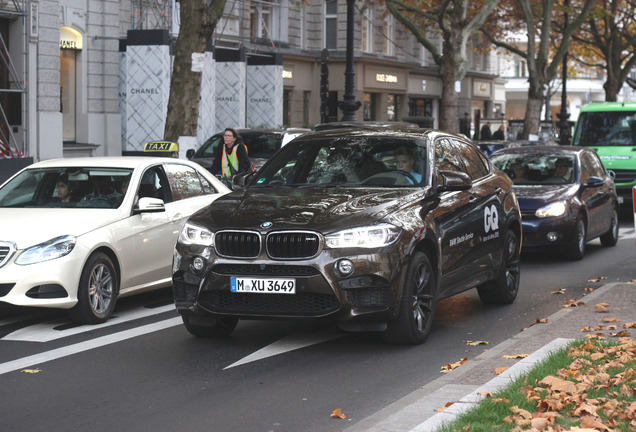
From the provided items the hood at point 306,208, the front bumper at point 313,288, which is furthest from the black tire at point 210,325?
the hood at point 306,208

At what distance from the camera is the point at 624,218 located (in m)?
24.1

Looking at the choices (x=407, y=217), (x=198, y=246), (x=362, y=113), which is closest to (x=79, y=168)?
(x=198, y=246)

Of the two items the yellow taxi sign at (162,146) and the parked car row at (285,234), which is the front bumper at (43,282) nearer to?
the parked car row at (285,234)

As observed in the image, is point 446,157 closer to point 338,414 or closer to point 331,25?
point 338,414

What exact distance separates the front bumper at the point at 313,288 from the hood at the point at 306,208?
26 cm

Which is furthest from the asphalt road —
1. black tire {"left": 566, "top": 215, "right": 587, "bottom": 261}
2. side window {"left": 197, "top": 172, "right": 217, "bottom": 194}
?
black tire {"left": 566, "top": 215, "right": 587, "bottom": 261}

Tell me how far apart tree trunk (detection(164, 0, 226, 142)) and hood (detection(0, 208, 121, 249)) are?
9907 mm

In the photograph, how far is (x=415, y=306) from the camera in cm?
866

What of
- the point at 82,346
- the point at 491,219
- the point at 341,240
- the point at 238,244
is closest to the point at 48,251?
the point at 82,346

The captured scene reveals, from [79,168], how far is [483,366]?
5.00 m

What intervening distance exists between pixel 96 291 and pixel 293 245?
253 cm

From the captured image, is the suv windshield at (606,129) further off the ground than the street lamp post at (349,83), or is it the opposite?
the street lamp post at (349,83)

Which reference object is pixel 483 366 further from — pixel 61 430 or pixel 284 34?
pixel 284 34

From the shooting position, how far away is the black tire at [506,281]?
10900 millimetres
